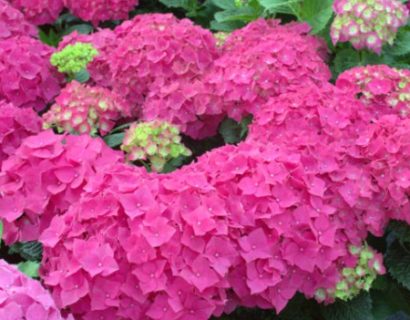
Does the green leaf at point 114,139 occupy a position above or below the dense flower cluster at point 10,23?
below

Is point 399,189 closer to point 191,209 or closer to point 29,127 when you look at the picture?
point 191,209

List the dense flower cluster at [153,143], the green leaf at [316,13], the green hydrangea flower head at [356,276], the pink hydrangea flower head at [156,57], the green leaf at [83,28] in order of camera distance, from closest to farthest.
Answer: the green hydrangea flower head at [356,276] → the dense flower cluster at [153,143] → the pink hydrangea flower head at [156,57] → the green leaf at [316,13] → the green leaf at [83,28]

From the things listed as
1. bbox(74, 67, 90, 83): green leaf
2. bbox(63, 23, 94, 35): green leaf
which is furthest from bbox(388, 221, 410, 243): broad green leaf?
bbox(63, 23, 94, 35): green leaf

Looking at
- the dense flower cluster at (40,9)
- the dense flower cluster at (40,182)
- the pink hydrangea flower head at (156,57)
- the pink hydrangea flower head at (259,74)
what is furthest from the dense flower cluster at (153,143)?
the dense flower cluster at (40,9)

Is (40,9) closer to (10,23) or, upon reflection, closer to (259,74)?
(10,23)

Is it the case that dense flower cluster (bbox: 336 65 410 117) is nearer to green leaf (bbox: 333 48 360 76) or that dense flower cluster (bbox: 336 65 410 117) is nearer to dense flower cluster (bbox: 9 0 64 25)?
green leaf (bbox: 333 48 360 76)

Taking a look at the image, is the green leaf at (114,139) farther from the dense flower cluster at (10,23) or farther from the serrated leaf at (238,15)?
the serrated leaf at (238,15)

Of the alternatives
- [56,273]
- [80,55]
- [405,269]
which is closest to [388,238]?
[405,269]
